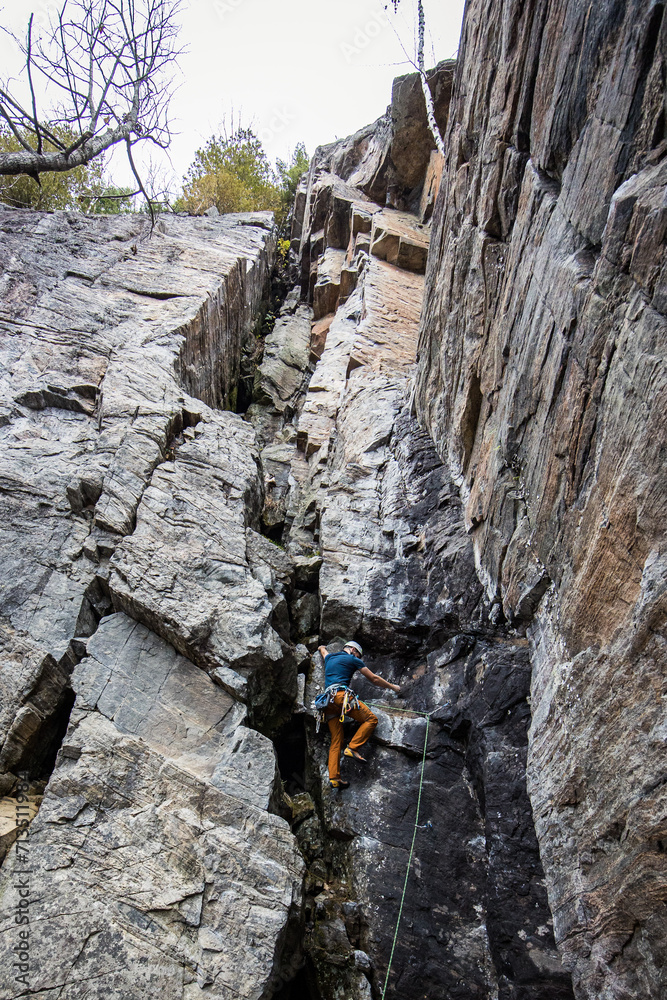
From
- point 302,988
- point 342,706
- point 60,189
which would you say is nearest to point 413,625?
point 342,706

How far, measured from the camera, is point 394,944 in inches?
246

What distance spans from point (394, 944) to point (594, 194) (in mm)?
7783

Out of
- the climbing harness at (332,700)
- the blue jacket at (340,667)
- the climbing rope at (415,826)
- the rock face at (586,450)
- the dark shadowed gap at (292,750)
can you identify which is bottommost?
the dark shadowed gap at (292,750)

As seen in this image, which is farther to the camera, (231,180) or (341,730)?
(231,180)

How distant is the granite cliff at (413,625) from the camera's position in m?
5.05

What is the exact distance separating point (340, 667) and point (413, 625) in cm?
136

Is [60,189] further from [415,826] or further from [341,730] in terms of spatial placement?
[415,826]

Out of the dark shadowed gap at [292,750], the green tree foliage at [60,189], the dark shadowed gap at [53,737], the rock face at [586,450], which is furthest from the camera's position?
the green tree foliage at [60,189]

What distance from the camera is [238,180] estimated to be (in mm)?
27203

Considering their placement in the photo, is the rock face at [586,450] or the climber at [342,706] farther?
the climber at [342,706]

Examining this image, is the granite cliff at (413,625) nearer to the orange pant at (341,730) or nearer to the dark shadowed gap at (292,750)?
the dark shadowed gap at (292,750)

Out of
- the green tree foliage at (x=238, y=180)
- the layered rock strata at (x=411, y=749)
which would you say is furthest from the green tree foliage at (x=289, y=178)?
the layered rock strata at (x=411, y=749)

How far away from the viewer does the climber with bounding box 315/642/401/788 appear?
25.0 feet

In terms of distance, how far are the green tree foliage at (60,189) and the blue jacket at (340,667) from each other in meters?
15.9
